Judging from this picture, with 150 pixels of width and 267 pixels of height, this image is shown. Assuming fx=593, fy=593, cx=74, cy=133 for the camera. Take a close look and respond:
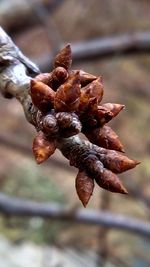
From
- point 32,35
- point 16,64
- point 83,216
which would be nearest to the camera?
point 16,64

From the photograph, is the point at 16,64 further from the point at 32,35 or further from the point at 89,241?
the point at 32,35

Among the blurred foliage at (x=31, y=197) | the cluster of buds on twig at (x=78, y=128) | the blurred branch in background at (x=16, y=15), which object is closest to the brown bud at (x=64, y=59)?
the cluster of buds on twig at (x=78, y=128)

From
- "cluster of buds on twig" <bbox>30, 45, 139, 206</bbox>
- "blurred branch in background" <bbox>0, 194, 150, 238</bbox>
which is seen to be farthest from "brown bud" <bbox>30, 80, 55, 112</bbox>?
"blurred branch in background" <bbox>0, 194, 150, 238</bbox>

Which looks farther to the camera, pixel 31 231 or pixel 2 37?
pixel 31 231

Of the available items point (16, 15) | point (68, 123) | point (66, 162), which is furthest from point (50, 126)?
point (66, 162)

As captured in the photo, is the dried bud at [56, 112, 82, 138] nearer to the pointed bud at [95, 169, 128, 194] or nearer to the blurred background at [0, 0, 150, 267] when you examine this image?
the pointed bud at [95, 169, 128, 194]

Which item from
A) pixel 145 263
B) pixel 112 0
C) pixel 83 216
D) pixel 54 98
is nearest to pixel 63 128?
pixel 54 98
